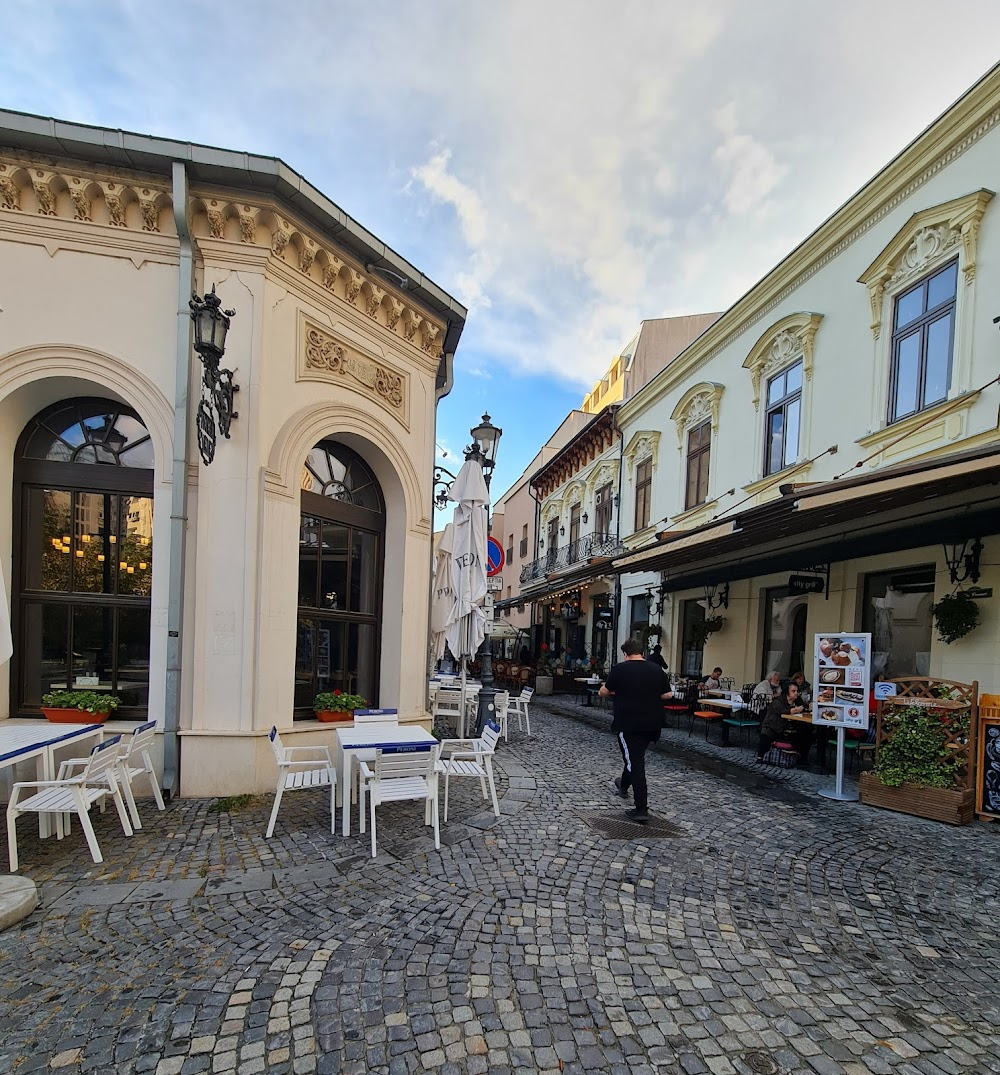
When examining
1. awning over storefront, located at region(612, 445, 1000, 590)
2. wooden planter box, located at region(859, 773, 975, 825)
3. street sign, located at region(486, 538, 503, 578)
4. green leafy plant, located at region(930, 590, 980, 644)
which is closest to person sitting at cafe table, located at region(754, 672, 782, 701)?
awning over storefront, located at region(612, 445, 1000, 590)

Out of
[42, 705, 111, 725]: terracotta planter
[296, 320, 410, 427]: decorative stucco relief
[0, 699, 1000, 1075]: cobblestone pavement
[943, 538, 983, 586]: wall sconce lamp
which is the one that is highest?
[296, 320, 410, 427]: decorative stucco relief

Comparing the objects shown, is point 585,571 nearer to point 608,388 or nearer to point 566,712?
point 566,712

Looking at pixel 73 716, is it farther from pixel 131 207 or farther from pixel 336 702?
pixel 131 207

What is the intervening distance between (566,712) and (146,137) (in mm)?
12361

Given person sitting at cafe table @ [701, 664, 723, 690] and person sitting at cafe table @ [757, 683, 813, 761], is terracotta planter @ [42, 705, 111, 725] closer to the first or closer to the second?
person sitting at cafe table @ [757, 683, 813, 761]

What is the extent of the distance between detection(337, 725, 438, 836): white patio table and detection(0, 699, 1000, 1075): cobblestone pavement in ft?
1.12

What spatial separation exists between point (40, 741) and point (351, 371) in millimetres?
4631

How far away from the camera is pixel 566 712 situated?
44.7ft

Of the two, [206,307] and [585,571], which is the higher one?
[206,307]

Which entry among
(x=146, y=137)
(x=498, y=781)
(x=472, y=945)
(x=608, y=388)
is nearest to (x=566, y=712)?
(x=498, y=781)

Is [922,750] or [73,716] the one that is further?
[922,750]

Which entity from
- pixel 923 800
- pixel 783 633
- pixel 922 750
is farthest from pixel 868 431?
pixel 923 800

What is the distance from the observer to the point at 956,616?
24.5 ft

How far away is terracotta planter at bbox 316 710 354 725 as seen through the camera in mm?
6539
